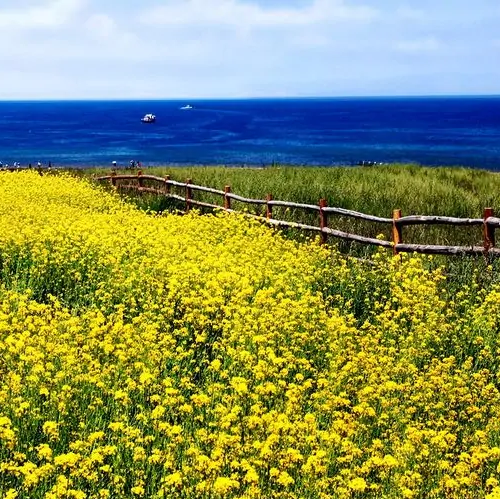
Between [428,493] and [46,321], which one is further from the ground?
[46,321]

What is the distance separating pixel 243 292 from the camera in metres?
8.30

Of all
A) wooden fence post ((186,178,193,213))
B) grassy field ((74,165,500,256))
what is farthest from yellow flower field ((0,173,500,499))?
wooden fence post ((186,178,193,213))

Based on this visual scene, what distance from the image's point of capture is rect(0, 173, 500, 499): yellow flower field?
455cm

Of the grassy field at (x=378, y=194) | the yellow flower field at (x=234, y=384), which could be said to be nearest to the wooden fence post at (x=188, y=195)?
the grassy field at (x=378, y=194)

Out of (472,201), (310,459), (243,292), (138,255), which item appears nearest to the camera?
(310,459)

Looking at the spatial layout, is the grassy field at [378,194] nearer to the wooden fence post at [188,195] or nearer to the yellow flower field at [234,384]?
the wooden fence post at [188,195]

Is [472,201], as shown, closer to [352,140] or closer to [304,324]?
[304,324]

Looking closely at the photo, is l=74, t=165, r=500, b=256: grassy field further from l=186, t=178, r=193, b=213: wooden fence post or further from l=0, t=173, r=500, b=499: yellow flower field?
l=0, t=173, r=500, b=499: yellow flower field

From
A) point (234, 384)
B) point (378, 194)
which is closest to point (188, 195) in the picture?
point (378, 194)

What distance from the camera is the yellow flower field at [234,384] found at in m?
4.55

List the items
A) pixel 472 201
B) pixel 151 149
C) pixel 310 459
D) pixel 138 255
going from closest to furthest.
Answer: pixel 310 459
pixel 138 255
pixel 472 201
pixel 151 149

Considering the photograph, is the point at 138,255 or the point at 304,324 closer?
the point at 304,324

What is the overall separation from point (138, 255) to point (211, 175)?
590 inches

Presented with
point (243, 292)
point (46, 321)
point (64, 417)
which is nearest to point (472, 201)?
point (243, 292)
